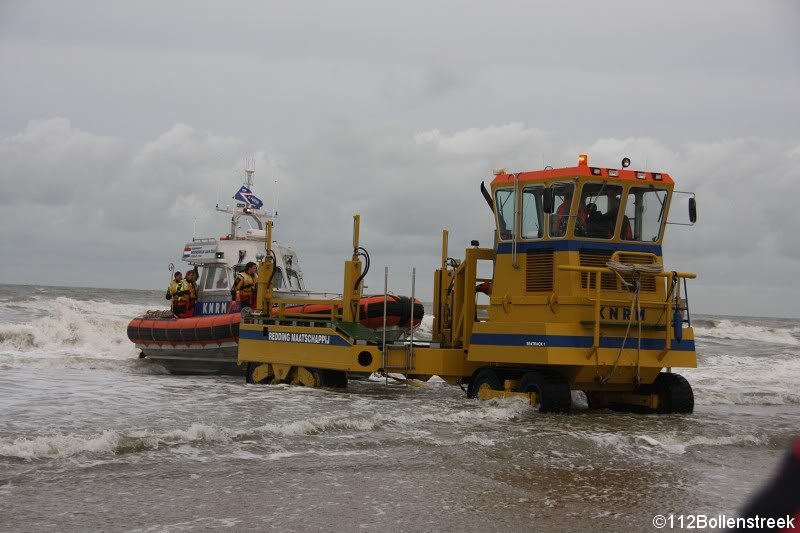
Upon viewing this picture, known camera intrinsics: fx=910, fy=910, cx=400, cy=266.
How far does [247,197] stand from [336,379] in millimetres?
6080

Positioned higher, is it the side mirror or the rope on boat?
the side mirror

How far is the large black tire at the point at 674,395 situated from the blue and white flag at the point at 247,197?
9327mm

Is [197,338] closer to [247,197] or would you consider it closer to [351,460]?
[247,197]

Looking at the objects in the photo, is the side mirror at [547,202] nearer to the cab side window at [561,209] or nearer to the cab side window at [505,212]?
the cab side window at [561,209]

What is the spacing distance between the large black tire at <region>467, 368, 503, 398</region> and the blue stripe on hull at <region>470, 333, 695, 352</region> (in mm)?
429

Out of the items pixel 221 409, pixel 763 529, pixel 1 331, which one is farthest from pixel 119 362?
pixel 763 529

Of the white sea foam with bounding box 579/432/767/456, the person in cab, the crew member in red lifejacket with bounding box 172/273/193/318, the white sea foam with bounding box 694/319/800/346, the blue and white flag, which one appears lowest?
the white sea foam with bounding box 579/432/767/456

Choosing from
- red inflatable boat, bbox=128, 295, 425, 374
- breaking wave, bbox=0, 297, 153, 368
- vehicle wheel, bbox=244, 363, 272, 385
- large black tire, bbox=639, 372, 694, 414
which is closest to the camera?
large black tire, bbox=639, 372, 694, 414

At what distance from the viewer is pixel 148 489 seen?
5.82 m

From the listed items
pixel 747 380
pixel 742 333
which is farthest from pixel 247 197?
pixel 742 333

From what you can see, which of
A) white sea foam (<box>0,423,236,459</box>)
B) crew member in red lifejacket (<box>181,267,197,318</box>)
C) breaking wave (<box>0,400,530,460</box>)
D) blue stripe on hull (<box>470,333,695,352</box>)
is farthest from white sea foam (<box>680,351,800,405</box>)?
crew member in red lifejacket (<box>181,267,197,318</box>)

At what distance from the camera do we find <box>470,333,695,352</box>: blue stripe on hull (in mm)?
9875

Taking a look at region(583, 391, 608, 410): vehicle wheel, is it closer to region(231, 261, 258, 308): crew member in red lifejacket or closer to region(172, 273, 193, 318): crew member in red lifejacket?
region(231, 261, 258, 308): crew member in red lifejacket

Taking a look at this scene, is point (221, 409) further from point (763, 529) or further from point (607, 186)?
point (763, 529)
